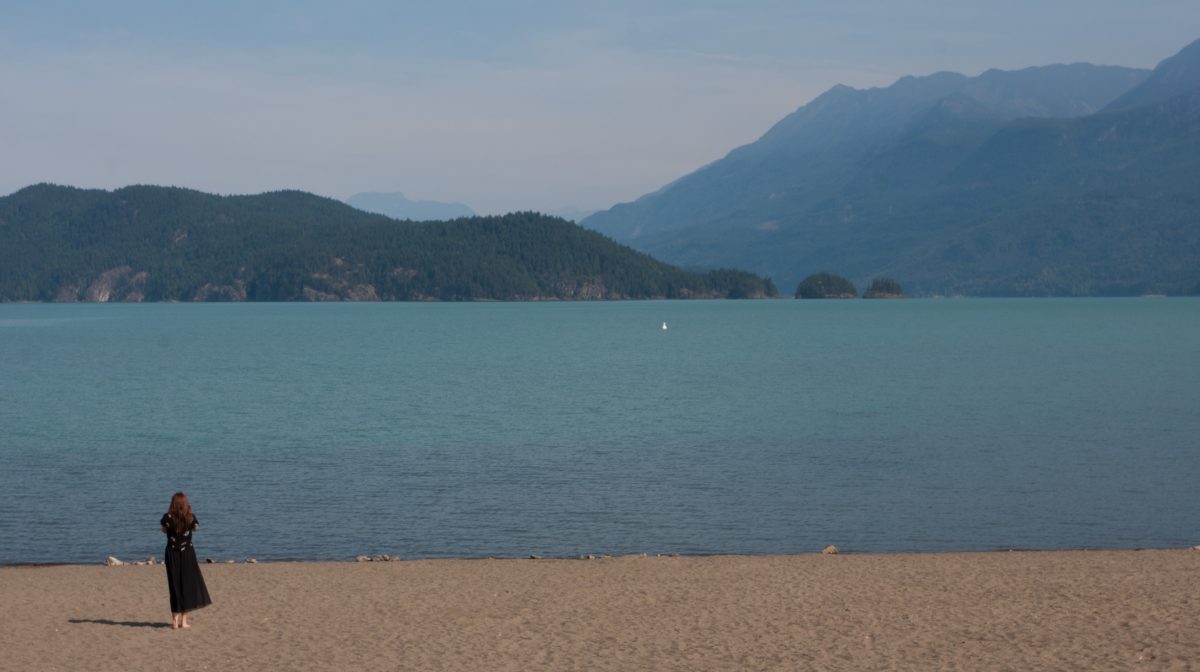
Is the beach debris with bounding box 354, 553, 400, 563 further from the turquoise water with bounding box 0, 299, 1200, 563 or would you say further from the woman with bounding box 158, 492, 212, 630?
the woman with bounding box 158, 492, 212, 630

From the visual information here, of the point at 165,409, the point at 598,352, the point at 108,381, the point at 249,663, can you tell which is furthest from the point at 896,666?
the point at 598,352

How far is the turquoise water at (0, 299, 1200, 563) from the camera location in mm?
31500

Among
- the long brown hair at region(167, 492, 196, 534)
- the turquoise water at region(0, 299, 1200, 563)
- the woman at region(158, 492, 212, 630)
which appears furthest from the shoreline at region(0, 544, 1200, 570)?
the long brown hair at region(167, 492, 196, 534)

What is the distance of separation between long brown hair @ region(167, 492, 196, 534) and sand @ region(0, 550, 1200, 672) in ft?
5.70

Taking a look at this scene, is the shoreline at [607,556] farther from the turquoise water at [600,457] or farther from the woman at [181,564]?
the woman at [181,564]

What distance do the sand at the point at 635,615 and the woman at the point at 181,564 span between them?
429 millimetres

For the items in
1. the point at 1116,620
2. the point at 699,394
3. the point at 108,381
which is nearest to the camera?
the point at 1116,620

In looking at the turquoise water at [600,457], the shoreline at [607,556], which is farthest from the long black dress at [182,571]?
the turquoise water at [600,457]

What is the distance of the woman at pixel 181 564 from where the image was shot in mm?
19391

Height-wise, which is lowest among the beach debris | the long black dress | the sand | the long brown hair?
the beach debris

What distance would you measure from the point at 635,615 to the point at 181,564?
23.9ft

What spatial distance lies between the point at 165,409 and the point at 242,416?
6659 mm

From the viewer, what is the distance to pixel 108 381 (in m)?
87.4

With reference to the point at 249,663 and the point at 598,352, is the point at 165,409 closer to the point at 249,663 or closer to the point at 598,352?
the point at 249,663
